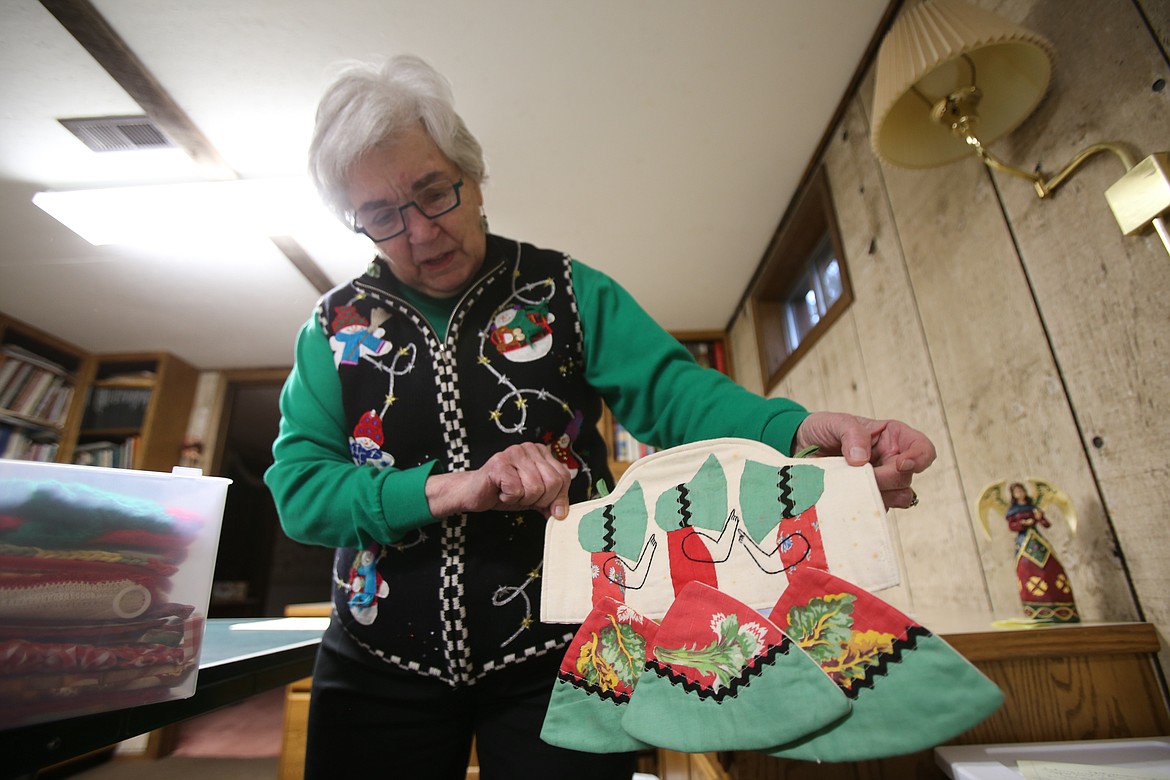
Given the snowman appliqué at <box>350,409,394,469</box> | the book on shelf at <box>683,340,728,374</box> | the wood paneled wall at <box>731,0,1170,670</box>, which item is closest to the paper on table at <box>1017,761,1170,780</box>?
the wood paneled wall at <box>731,0,1170,670</box>

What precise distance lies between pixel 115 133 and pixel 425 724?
2.73ft

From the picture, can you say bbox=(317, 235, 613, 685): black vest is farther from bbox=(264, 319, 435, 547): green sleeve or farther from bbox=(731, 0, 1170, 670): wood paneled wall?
bbox=(731, 0, 1170, 670): wood paneled wall

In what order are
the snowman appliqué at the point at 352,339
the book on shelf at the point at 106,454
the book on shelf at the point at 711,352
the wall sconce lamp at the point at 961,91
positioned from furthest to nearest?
the book on shelf at the point at 711,352, the wall sconce lamp at the point at 961,91, the snowman appliqué at the point at 352,339, the book on shelf at the point at 106,454

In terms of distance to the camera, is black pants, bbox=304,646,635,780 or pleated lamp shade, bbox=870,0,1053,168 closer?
black pants, bbox=304,646,635,780

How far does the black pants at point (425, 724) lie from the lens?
1.92 ft

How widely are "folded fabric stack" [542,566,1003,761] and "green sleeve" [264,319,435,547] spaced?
0.23 meters

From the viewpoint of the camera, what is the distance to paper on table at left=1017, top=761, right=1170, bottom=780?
0.64 metres

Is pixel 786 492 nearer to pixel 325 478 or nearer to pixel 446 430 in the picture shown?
pixel 446 430

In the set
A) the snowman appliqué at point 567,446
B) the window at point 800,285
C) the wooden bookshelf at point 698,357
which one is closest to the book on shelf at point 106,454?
the snowman appliqué at point 567,446

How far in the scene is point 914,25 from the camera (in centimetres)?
101

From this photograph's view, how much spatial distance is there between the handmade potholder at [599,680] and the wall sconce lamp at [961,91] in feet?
3.19

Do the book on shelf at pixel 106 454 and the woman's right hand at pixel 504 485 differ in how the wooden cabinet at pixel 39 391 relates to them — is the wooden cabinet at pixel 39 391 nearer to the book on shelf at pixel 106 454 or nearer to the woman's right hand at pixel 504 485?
the book on shelf at pixel 106 454

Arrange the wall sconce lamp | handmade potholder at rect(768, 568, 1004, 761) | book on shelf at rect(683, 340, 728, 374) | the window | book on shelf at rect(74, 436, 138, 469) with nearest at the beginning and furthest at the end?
handmade potholder at rect(768, 568, 1004, 761) < book on shelf at rect(74, 436, 138, 469) < the wall sconce lamp < the window < book on shelf at rect(683, 340, 728, 374)

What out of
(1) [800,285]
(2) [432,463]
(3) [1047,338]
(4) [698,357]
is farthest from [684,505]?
(4) [698,357]
